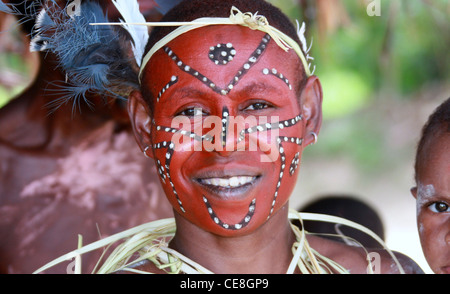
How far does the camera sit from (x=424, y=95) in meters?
4.89

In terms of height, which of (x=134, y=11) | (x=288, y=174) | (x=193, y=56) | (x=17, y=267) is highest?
(x=134, y=11)

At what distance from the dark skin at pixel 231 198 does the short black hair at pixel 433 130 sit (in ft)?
1.28

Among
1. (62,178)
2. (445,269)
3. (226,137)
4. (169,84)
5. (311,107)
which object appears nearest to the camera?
(226,137)

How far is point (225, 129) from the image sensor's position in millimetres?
2139

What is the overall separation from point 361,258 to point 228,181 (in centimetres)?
69

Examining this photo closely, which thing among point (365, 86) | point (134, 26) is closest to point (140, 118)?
point (134, 26)

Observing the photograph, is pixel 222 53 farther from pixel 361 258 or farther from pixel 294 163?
pixel 361 258

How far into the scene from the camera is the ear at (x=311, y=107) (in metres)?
2.42

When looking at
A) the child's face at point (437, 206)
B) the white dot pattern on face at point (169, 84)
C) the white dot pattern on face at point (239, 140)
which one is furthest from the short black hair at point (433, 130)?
the white dot pattern on face at point (169, 84)

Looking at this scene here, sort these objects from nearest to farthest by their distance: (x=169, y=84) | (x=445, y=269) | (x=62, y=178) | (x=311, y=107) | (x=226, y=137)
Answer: (x=226, y=137) → (x=169, y=84) → (x=445, y=269) → (x=311, y=107) → (x=62, y=178)

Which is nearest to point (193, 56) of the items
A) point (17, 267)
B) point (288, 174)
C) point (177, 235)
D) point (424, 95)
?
point (288, 174)
